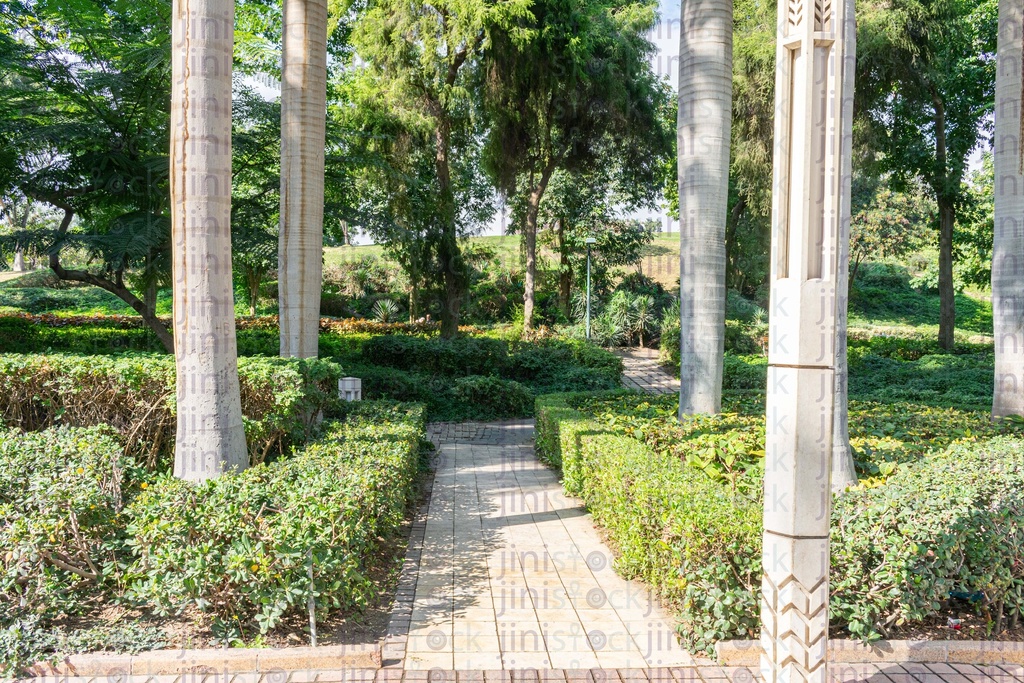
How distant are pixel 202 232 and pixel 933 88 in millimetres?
18805

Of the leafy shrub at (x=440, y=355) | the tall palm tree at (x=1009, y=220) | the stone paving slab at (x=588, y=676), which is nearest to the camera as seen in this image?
the stone paving slab at (x=588, y=676)

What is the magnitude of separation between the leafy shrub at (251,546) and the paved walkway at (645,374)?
36.9 feet

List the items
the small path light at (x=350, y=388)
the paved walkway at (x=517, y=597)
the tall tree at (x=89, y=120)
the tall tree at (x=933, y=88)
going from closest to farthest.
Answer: the paved walkway at (x=517, y=597), the small path light at (x=350, y=388), the tall tree at (x=89, y=120), the tall tree at (x=933, y=88)

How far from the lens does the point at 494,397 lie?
13.3m

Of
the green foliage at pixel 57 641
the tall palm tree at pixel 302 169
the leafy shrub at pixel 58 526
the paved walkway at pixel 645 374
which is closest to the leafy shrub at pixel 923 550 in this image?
the green foliage at pixel 57 641

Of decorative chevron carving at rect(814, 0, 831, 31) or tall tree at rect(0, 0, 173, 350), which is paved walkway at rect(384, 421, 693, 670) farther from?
tall tree at rect(0, 0, 173, 350)

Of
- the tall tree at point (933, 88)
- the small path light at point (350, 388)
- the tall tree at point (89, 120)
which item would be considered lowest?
the small path light at point (350, 388)

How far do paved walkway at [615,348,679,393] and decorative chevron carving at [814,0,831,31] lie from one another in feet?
40.3

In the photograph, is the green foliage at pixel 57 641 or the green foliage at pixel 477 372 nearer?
the green foliage at pixel 57 641

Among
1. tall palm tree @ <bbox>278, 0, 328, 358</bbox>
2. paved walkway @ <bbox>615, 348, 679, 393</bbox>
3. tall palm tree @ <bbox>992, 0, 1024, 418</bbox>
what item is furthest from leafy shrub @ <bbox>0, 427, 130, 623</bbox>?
paved walkway @ <bbox>615, 348, 679, 393</bbox>

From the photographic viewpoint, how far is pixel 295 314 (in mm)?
8352

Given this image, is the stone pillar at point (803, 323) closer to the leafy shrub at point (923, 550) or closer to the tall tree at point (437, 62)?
the leafy shrub at point (923, 550)

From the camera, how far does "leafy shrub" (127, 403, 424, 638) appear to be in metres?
3.68

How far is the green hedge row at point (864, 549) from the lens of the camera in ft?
12.2
